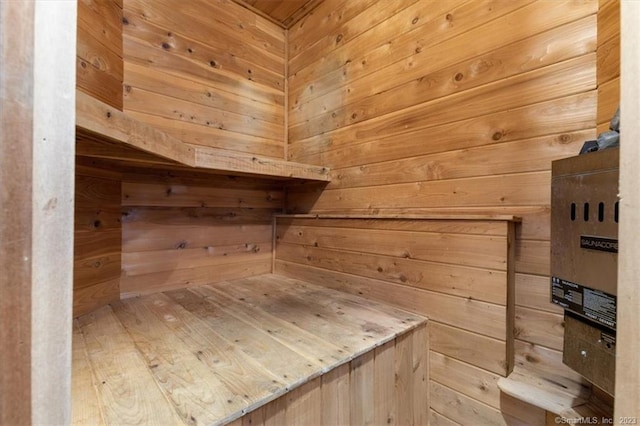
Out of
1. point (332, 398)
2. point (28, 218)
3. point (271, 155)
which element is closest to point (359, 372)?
point (332, 398)

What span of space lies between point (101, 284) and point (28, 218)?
1345 mm

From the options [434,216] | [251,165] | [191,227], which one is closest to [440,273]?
[434,216]

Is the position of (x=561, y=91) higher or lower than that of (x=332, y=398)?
higher

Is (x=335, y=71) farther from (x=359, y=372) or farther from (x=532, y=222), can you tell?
(x=359, y=372)

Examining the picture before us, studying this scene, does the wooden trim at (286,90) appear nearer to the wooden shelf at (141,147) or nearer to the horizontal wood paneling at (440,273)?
the wooden shelf at (141,147)

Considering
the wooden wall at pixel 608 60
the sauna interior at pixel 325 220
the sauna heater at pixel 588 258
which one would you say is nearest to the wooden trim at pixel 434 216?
A: the sauna interior at pixel 325 220

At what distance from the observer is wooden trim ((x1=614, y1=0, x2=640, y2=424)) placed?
0.44m

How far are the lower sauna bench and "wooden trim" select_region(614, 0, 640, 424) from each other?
0.67 meters

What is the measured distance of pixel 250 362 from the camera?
905 millimetres

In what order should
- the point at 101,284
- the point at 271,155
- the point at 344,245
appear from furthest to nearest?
the point at 271,155 < the point at 344,245 < the point at 101,284

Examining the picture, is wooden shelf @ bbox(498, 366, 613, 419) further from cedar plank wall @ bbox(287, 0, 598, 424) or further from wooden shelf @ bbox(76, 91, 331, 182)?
wooden shelf @ bbox(76, 91, 331, 182)

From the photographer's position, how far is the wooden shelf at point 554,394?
89cm

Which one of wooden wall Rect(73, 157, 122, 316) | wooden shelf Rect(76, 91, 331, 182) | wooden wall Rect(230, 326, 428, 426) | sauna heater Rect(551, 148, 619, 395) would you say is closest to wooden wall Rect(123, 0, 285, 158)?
wooden wall Rect(73, 157, 122, 316)

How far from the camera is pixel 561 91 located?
1.07 meters
